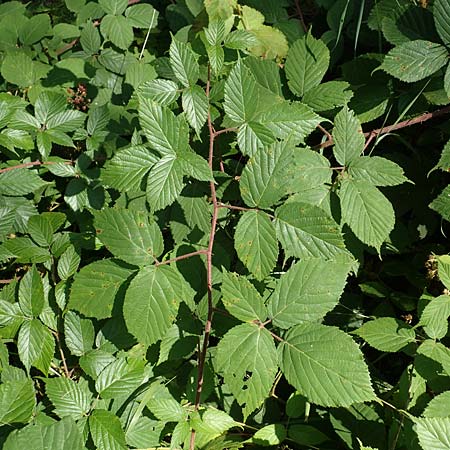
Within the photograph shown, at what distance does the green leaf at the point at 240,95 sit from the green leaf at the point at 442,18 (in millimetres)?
536

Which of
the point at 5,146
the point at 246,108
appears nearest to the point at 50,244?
the point at 5,146

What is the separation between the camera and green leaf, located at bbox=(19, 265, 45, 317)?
1.47 metres

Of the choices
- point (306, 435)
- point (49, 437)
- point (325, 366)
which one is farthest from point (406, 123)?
point (49, 437)

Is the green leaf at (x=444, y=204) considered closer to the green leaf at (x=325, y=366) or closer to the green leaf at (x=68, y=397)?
the green leaf at (x=325, y=366)

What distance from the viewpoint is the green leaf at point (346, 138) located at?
144 cm

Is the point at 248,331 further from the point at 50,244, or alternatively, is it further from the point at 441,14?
the point at 441,14

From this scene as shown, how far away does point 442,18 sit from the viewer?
4.73 feet

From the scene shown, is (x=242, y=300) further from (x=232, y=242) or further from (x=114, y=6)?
(x=114, y=6)

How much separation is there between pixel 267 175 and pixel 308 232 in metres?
0.17

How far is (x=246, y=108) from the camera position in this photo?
140 centimetres

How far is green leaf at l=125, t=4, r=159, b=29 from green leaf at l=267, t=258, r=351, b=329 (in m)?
1.23

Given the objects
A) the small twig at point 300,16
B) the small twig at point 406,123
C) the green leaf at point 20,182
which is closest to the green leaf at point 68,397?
the green leaf at point 20,182

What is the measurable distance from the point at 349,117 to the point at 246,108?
28 centimetres

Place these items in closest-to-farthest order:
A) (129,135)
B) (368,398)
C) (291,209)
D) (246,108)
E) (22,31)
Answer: (368,398) → (291,209) → (246,108) → (129,135) → (22,31)
